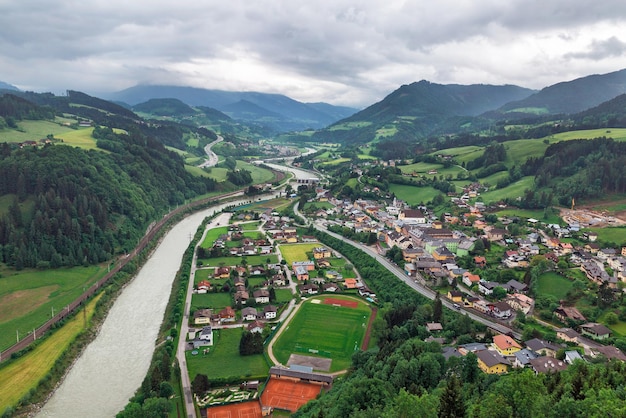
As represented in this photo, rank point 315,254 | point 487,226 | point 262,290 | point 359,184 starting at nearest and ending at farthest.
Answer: point 262,290
point 315,254
point 487,226
point 359,184

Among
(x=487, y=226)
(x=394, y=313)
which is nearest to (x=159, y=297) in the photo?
(x=394, y=313)

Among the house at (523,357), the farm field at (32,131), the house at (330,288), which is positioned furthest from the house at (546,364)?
the farm field at (32,131)

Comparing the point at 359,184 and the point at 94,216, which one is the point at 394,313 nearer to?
the point at 94,216

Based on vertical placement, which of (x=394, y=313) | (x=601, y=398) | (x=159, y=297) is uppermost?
(x=601, y=398)

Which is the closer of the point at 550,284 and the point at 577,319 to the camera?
the point at 577,319

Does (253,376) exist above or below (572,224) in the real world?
below

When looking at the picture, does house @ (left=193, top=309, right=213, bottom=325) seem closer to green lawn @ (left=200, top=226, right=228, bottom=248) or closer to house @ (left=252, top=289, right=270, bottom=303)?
house @ (left=252, top=289, right=270, bottom=303)

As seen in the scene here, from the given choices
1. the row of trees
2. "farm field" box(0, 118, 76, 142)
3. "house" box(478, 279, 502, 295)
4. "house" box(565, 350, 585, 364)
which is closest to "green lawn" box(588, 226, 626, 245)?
"house" box(478, 279, 502, 295)
